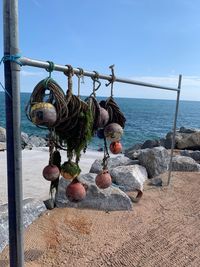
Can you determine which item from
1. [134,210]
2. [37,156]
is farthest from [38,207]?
[37,156]

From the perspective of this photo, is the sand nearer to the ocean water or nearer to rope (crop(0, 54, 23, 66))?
the ocean water

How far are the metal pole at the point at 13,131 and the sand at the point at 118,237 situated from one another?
4.09 feet

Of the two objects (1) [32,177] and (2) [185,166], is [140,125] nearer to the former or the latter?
(2) [185,166]

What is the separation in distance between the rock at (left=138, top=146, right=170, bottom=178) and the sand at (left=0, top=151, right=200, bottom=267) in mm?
1683

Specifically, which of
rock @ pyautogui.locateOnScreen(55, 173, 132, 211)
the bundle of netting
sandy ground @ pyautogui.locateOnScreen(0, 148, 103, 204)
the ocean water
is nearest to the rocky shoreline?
rock @ pyautogui.locateOnScreen(55, 173, 132, 211)

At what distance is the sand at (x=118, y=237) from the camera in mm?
3557

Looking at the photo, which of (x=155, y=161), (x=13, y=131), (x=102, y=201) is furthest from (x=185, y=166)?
(x=13, y=131)

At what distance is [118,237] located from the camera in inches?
160

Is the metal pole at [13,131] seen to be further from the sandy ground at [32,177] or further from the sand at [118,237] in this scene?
the sandy ground at [32,177]

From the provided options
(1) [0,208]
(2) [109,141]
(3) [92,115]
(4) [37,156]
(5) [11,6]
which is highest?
(5) [11,6]

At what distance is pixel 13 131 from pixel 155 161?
5.32 meters

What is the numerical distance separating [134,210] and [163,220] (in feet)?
1.56

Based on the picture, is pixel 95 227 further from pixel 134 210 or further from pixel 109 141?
pixel 109 141

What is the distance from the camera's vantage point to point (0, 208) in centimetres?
423
